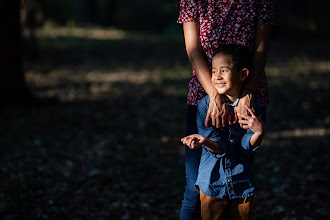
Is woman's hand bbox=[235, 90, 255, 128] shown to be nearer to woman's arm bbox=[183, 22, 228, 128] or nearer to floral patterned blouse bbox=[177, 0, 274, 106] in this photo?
woman's arm bbox=[183, 22, 228, 128]

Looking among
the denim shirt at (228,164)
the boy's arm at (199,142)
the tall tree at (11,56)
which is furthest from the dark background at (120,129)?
the boy's arm at (199,142)

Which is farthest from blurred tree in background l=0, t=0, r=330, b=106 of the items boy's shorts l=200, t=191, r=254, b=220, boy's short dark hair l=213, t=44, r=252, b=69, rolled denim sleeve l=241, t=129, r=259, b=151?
boy's shorts l=200, t=191, r=254, b=220

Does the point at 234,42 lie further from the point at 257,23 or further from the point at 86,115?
the point at 86,115

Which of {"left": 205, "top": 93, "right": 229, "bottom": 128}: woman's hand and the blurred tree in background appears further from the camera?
the blurred tree in background

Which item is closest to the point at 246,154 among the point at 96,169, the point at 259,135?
the point at 259,135

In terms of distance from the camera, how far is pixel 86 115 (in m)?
8.38

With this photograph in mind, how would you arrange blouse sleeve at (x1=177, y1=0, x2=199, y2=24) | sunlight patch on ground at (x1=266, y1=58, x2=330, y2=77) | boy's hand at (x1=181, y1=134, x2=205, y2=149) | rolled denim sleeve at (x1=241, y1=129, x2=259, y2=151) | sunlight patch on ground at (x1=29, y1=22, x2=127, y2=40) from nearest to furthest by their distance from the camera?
boy's hand at (x1=181, y1=134, x2=205, y2=149)
rolled denim sleeve at (x1=241, y1=129, x2=259, y2=151)
blouse sleeve at (x1=177, y1=0, x2=199, y2=24)
sunlight patch on ground at (x1=266, y1=58, x2=330, y2=77)
sunlight patch on ground at (x1=29, y1=22, x2=127, y2=40)

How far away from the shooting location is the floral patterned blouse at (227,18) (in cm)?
269

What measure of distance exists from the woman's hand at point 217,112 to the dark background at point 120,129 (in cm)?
73

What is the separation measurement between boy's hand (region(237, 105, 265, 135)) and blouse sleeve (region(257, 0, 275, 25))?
61cm

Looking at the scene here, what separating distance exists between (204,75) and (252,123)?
46 centimetres

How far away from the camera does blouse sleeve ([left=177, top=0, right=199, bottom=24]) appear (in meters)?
2.75

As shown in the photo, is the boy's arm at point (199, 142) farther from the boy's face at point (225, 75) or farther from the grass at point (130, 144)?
the grass at point (130, 144)

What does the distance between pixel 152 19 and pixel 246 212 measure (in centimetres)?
3107
